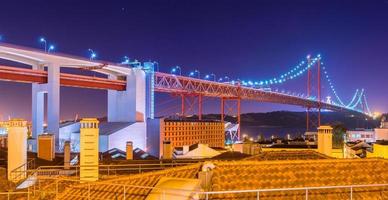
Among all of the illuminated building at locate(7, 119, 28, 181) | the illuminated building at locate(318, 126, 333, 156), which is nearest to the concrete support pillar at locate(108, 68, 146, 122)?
the illuminated building at locate(318, 126, 333, 156)

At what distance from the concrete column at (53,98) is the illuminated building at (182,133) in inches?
419

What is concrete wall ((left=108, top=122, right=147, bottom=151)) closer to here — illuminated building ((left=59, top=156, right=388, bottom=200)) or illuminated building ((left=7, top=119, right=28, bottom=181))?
illuminated building ((left=7, top=119, right=28, bottom=181))

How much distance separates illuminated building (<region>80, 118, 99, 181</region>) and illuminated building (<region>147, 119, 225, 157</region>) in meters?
31.0

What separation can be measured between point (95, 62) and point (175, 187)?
44.4 metres

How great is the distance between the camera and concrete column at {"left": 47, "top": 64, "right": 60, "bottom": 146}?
4656 cm

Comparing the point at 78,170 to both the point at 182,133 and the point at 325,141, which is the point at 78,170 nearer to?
the point at 325,141

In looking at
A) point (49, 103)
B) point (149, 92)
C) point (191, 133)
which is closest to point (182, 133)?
point (191, 133)

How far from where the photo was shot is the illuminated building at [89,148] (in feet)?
49.9

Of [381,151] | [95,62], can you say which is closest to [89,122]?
[381,151]

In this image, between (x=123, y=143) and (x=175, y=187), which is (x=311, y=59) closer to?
(x=123, y=143)

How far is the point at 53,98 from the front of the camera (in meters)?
47.1

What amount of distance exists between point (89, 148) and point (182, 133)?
4773cm

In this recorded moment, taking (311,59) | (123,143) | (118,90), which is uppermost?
(311,59)

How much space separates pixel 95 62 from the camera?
52.5 metres
